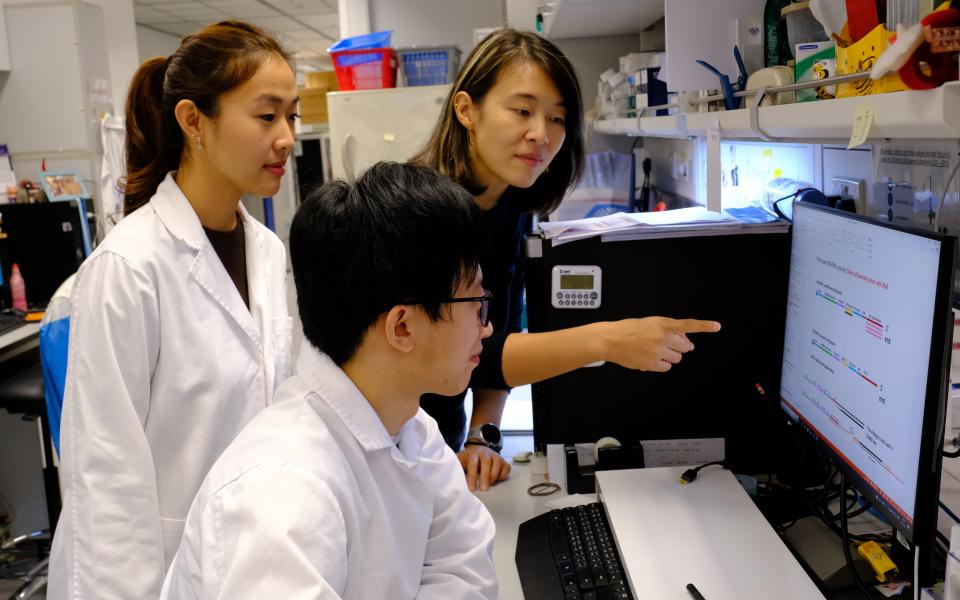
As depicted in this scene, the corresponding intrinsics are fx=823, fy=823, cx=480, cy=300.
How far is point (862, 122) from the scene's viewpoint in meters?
0.77

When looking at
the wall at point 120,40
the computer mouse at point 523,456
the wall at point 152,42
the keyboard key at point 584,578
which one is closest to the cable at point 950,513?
the keyboard key at point 584,578

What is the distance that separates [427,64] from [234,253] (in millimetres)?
2473

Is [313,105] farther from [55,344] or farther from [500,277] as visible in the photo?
[500,277]

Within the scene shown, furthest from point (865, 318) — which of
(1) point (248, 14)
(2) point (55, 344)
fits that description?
(1) point (248, 14)

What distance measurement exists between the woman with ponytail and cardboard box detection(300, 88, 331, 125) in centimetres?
441

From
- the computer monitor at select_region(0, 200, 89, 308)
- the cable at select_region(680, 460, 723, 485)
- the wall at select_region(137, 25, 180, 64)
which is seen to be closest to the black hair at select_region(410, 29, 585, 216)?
the cable at select_region(680, 460, 723, 485)

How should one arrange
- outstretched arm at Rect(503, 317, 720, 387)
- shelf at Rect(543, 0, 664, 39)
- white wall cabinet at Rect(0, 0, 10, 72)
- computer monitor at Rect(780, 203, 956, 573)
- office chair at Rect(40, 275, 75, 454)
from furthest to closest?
white wall cabinet at Rect(0, 0, 10, 72)
shelf at Rect(543, 0, 664, 39)
office chair at Rect(40, 275, 75, 454)
outstretched arm at Rect(503, 317, 720, 387)
computer monitor at Rect(780, 203, 956, 573)

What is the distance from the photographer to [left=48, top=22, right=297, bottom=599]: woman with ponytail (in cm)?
137

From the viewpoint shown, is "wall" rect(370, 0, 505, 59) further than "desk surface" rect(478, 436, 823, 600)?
Yes

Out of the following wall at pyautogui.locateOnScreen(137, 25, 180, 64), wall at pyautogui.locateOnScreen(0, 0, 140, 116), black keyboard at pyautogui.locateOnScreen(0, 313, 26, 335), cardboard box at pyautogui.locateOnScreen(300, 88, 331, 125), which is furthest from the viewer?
wall at pyautogui.locateOnScreen(137, 25, 180, 64)

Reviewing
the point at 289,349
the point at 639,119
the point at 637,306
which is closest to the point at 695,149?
the point at 639,119

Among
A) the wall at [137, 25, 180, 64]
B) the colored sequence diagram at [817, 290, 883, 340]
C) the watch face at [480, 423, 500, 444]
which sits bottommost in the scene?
the watch face at [480, 423, 500, 444]

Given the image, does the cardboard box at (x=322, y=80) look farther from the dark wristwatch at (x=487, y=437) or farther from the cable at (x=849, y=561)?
the cable at (x=849, y=561)

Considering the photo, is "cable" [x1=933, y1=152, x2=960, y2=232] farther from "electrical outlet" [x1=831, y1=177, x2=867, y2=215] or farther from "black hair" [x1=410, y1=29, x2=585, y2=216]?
"black hair" [x1=410, y1=29, x2=585, y2=216]
